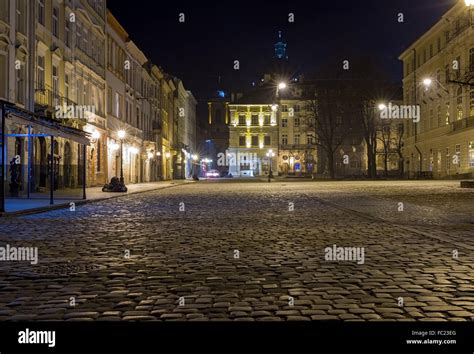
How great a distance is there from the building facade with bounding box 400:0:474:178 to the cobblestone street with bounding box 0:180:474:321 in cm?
4198

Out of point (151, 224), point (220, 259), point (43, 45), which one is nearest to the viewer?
point (220, 259)

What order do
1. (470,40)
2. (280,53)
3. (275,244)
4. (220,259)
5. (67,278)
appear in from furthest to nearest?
(280,53) → (470,40) → (275,244) → (220,259) → (67,278)

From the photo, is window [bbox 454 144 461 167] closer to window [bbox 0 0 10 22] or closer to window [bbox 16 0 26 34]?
window [bbox 16 0 26 34]

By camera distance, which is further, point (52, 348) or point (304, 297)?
point (304, 297)

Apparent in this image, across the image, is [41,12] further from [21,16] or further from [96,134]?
[96,134]

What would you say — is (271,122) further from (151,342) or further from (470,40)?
(151,342)

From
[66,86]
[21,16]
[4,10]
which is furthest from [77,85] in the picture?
[4,10]

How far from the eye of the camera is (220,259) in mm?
8828

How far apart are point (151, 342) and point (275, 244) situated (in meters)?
6.15

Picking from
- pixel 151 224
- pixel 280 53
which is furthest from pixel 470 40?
pixel 280 53

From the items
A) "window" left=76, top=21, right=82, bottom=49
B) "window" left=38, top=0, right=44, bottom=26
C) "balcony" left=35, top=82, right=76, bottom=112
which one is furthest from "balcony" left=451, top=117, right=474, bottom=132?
"window" left=38, top=0, right=44, bottom=26

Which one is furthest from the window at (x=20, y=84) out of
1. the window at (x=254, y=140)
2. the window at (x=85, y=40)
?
the window at (x=254, y=140)

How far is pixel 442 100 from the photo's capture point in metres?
64.6

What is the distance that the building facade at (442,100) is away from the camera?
188ft
